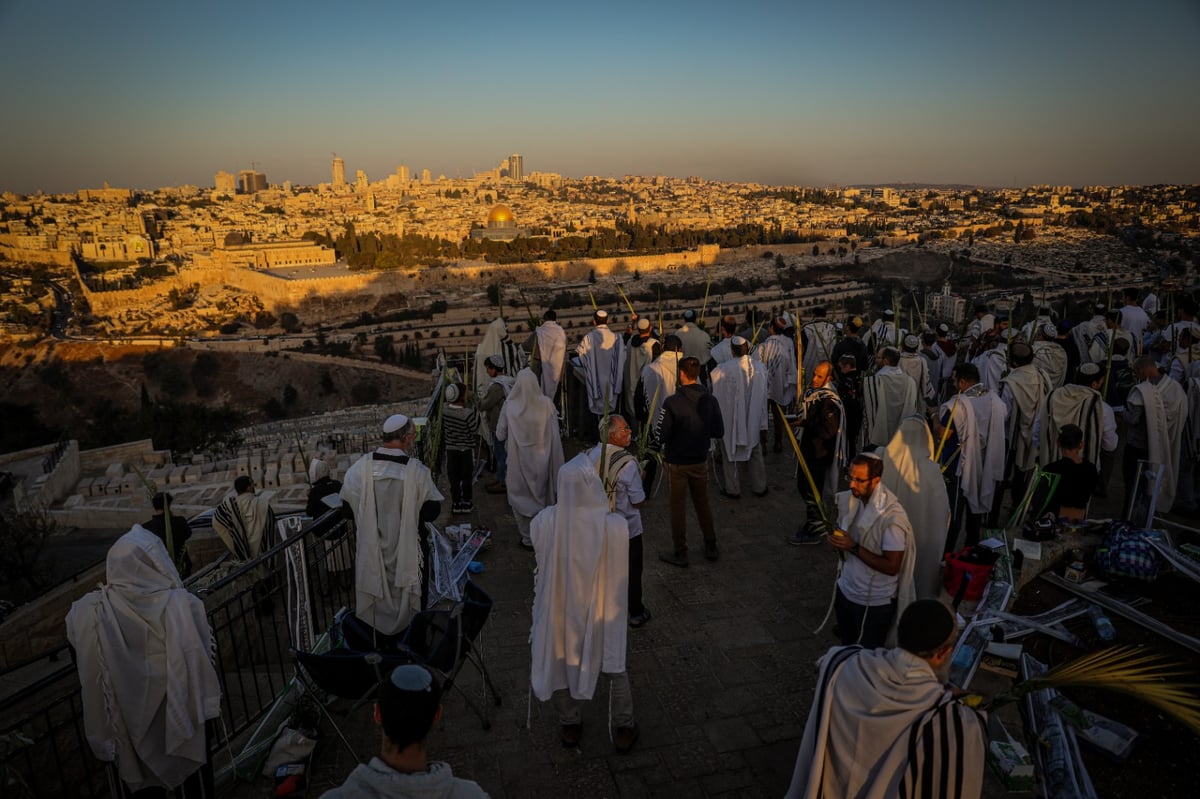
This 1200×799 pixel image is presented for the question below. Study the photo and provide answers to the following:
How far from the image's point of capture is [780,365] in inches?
265

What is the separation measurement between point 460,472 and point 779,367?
10.0ft

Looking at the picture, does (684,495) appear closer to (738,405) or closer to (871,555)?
(738,405)

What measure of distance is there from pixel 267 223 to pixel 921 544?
114 metres

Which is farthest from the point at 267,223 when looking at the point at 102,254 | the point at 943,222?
the point at 943,222

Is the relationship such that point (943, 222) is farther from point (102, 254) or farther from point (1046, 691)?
point (102, 254)

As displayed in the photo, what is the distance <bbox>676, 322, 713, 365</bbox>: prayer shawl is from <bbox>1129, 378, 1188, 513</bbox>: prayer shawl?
3.30m

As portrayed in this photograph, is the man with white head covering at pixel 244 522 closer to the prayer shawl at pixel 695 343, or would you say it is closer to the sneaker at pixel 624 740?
the sneaker at pixel 624 740

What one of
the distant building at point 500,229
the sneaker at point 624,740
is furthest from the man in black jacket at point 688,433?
the distant building at point 500,229

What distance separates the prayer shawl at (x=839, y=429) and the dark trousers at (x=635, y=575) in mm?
1651

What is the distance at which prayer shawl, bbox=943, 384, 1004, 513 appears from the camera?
4352 millimetres

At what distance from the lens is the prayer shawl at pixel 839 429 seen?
4.56m

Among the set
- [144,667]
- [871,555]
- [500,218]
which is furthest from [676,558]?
[500,218]

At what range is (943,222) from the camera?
3159 inches

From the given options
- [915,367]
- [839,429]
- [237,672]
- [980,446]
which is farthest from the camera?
[915,367]
